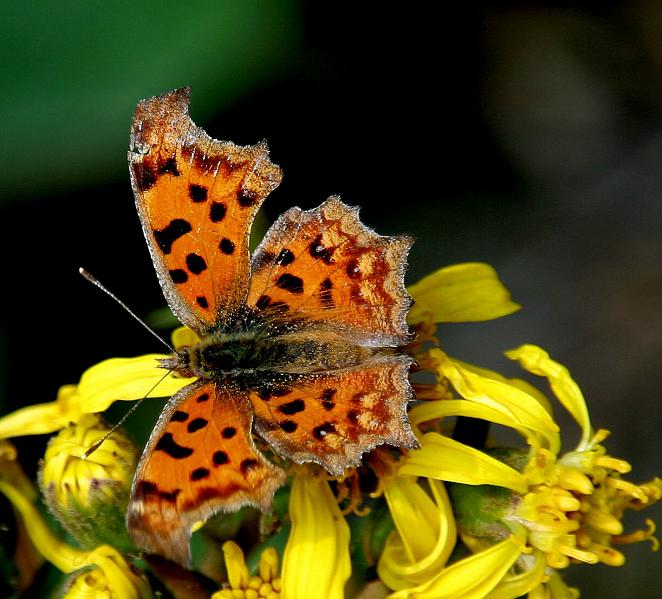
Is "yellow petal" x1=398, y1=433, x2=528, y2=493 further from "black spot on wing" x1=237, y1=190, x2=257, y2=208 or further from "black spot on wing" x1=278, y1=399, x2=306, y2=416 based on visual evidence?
"black spot on wing" x1=237, y1=190, x2=257, y2=208

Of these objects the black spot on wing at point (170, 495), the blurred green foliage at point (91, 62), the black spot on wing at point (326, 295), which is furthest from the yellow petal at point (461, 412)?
the blurred green foliage at point (91, 62)

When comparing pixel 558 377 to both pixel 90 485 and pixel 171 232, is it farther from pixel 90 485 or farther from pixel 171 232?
Answer: pixel 90 485

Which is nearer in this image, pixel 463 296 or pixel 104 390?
pixel 104 390

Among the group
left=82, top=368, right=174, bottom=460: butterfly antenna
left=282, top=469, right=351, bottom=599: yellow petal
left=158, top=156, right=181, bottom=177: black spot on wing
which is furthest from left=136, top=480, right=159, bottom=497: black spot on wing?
left=158, top=156, right=181, bottom=177: black spot on wing

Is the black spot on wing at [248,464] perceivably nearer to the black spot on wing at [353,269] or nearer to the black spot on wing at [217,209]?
the black spot on wing at [353,269]

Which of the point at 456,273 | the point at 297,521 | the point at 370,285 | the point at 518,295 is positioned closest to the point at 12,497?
the point at 297,521

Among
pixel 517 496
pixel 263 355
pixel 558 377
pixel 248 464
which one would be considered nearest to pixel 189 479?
pixel 248 464
